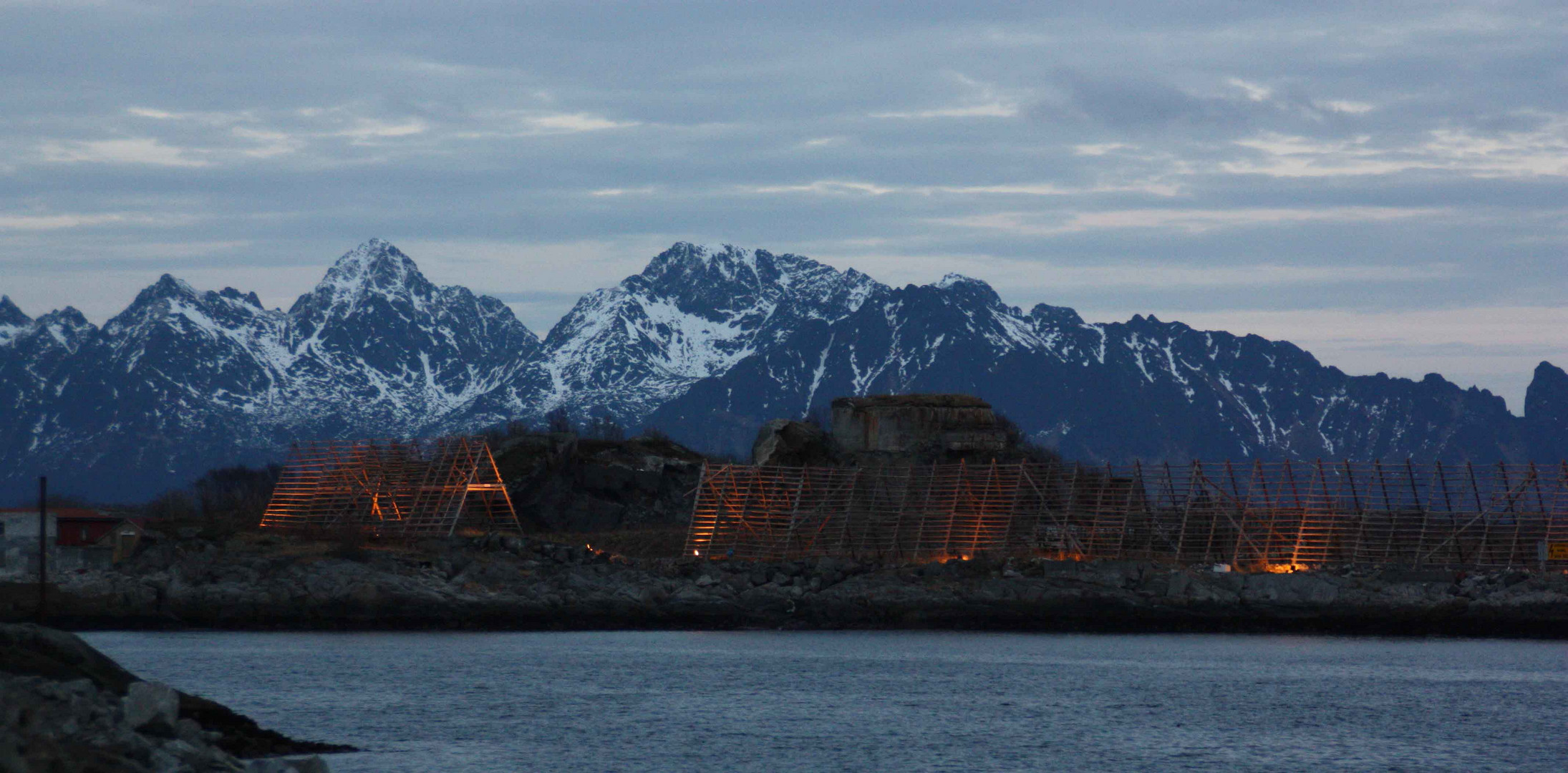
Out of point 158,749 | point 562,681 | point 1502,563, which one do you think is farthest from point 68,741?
point 1502,563

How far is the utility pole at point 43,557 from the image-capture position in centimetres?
7400

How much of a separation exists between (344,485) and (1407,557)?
4970cm

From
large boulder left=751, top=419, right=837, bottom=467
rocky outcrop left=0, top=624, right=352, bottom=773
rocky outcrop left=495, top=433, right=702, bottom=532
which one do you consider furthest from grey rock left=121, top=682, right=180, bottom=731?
rocky outcrop left=495, top=433, right=702, bottom=532

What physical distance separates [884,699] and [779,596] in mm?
26042

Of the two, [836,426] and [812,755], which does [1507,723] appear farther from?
[836,426]

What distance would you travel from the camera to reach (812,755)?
42844 millimetres

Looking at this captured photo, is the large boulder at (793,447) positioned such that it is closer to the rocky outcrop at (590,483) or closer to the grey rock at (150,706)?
the rocky outcrop at (590,483)

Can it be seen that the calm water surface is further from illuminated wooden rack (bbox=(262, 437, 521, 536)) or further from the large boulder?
the large boulder

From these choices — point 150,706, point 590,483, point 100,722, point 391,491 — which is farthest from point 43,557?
point 100,722

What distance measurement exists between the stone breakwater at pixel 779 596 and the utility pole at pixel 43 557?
2.28 ft

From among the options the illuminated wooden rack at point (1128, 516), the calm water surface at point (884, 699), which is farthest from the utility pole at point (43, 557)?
the illuminated wooden rack at point (1128, 516)

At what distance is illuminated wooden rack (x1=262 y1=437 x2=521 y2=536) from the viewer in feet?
301

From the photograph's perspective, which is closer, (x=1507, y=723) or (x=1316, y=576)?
(x=1507, y=723)

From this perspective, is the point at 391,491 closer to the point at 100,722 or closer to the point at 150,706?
the point at 150,706
